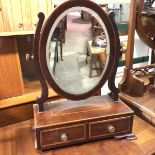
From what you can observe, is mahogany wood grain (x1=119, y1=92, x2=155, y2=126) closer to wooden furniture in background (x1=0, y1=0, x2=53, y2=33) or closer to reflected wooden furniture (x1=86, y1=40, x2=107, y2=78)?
reflected wooden furniture (x1=86, y1=40, x2=107, y2=78)

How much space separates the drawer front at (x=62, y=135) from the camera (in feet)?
2.85

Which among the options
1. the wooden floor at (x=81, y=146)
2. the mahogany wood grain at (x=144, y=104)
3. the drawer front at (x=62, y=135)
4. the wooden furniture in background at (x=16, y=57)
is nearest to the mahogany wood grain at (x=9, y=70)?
the wooden furniture in background at (x=16, y=57)

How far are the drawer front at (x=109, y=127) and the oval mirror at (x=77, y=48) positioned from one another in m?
0.13

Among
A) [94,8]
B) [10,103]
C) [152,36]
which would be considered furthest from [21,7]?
[152,36]

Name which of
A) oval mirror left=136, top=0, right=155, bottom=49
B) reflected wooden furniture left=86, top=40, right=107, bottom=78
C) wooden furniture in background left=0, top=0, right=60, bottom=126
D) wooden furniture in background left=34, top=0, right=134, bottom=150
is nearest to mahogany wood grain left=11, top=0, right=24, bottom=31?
wooden furniture in background left=0, top=0, right=60, bottom=126

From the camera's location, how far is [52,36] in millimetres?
842

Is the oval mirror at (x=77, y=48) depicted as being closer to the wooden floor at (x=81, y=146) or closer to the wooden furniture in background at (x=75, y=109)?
the wooden furniture in background at (x=75, y=109)

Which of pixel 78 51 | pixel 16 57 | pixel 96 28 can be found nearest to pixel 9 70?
pixel 16 57

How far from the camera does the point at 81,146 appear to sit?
0.93 meters

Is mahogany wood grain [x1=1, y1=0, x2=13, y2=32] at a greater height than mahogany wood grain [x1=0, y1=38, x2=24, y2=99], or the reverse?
mahogany wood grain [x1=1, y1=0, x2=13, y2=32]

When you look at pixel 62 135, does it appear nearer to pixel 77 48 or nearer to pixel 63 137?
pixel 63 137

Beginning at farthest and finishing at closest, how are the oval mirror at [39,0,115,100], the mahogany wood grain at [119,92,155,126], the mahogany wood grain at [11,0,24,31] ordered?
the mahogany wood grain at [119,92,155,126] → the mahogany wood grain at [11,0,24,31] → the oval mirror at [39,0,115,100]

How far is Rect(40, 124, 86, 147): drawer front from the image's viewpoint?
0.87 meters

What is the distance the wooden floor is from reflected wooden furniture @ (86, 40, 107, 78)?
298mm
